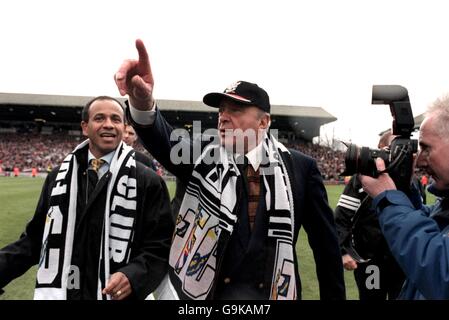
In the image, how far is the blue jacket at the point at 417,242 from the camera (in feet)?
4.75

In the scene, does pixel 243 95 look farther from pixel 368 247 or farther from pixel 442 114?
pixel 368 247

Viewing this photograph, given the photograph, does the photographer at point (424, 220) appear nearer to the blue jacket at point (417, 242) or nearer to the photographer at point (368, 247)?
the blue jacket at point (417, 242)

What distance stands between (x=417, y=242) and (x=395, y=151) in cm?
41

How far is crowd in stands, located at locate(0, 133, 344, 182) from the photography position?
39.4m

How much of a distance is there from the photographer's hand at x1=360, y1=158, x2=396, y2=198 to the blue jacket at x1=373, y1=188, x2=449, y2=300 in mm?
24

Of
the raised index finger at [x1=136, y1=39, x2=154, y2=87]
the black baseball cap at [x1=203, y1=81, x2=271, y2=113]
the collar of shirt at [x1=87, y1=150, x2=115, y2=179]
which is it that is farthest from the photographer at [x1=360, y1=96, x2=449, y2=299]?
the collar of shirt at [x1=87, y1=150, x2=115, y2=179]

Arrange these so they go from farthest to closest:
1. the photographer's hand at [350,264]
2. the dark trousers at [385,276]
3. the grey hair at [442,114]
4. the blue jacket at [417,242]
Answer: the photographer's hand at [350,264]
the dark trousers at [385,276]
the grey hair at [442,114]
the blue jacket at [417,242]

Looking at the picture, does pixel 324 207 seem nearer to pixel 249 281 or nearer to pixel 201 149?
pixel 249 281

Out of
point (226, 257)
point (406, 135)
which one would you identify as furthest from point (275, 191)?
point (406, 135)

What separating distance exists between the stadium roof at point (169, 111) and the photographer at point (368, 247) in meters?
33.9

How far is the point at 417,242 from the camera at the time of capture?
58.9 inches

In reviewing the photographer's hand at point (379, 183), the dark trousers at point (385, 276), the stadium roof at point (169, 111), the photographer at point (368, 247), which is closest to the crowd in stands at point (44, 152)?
the stadium roof at point (169, 111)

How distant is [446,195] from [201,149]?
123cm

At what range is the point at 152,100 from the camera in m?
1.93
